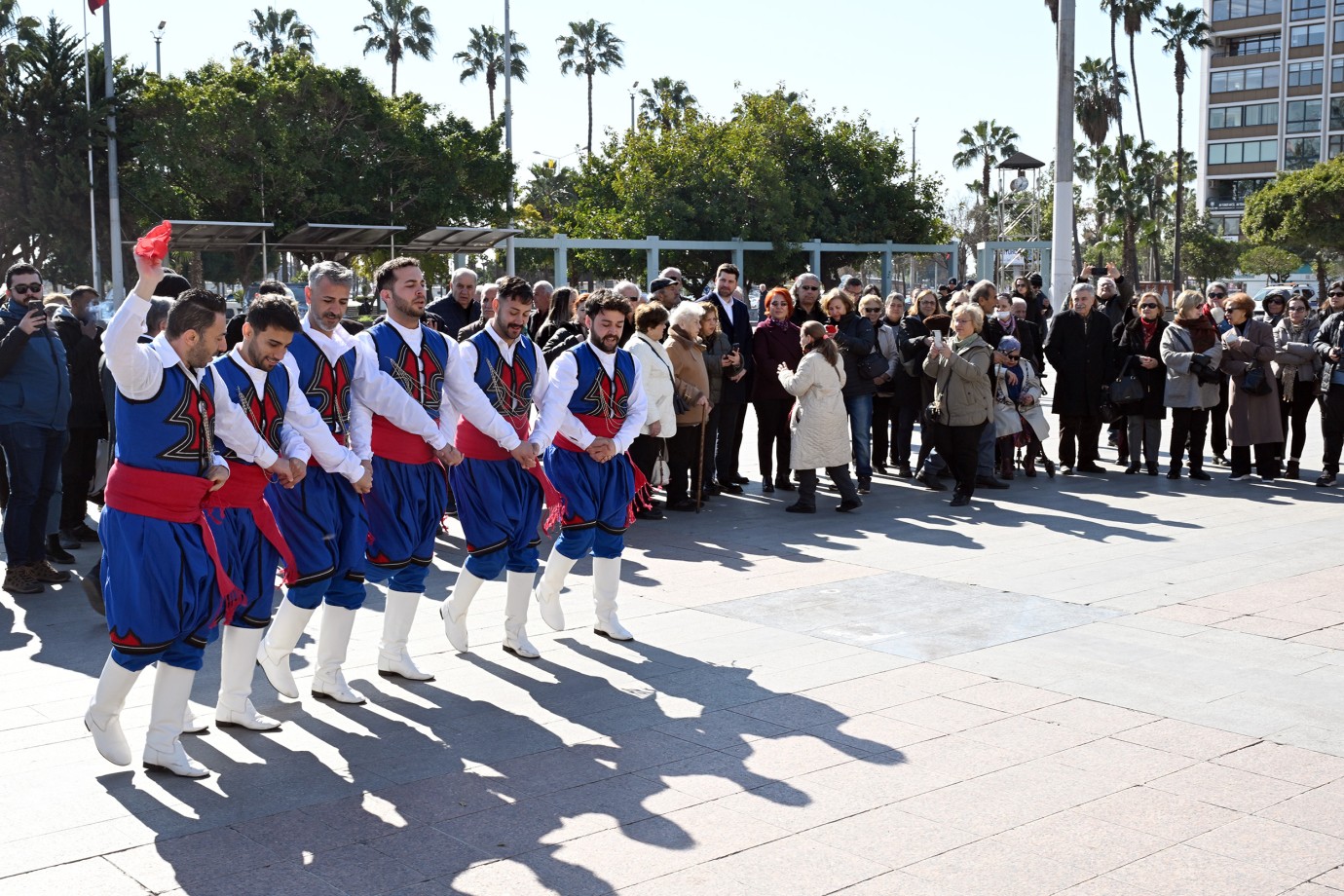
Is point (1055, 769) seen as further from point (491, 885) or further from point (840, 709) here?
point (491, 885)

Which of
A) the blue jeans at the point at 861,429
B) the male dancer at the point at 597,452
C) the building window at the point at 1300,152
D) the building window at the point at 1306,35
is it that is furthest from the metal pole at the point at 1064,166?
the building window at the point at 1306,35

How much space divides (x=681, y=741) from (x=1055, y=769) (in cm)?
145

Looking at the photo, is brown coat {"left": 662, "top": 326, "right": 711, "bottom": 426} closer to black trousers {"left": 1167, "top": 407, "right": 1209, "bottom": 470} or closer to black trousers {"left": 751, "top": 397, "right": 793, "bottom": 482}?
black trousers {"left": 751, "top": 397, "right": 793, "bottom": 482}

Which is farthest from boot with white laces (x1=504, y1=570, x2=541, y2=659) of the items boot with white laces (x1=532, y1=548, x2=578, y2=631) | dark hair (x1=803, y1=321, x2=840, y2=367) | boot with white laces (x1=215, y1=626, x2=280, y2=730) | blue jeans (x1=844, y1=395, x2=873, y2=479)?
blue jeans (x1=844, y1=395, x2=873, y2=479)

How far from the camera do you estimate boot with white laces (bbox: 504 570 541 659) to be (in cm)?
686

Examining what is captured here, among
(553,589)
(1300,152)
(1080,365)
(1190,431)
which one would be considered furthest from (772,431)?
(1300,152)

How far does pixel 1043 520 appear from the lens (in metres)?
11.1

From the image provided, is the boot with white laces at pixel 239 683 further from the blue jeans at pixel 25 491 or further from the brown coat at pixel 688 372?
the brown coat at pixel 688 372

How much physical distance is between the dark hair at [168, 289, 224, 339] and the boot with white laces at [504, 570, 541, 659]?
2316mm

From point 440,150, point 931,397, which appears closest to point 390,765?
point 931,397

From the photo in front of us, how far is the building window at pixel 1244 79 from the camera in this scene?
85.4 m

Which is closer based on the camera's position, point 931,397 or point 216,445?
point 216,445

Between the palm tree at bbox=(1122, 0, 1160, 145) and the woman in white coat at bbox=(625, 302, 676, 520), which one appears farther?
the palm tree at bbox=(1122, 0, 1160, 145)

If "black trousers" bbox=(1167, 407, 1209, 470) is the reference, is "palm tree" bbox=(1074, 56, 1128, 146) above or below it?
above
